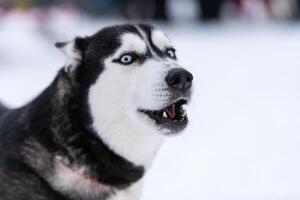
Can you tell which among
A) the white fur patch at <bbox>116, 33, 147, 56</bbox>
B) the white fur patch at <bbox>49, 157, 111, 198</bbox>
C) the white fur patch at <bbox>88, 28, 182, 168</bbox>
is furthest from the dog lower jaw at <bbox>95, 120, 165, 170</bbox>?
the white fur patch at <bbox>116, 33, 147, 56</bbox>

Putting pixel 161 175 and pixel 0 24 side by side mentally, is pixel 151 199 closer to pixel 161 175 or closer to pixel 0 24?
pixel 161 175

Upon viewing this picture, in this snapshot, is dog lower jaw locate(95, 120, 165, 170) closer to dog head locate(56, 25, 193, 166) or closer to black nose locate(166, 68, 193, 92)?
dog head locate(56, 25, 193, 166)

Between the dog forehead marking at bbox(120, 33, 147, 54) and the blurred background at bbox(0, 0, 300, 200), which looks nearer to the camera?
→ the dog forehead marking at bbox(120, 33, 147, 54)

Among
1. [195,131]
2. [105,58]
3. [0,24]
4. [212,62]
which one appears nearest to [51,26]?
[0,24]

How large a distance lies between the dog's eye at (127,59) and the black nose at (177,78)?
0.23 m

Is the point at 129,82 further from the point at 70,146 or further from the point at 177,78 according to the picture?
the point at 70,146

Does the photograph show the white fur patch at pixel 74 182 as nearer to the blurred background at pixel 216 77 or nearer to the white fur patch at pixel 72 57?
the white fur patch at pixel 72 57

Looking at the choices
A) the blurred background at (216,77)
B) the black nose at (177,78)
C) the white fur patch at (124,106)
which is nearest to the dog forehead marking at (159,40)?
the white fur patch at (124,106)

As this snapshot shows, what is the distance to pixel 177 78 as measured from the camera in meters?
3.26

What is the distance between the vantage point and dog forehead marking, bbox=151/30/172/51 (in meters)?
3.55

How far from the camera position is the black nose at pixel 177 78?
10.7 feet

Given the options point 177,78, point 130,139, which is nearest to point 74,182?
point 130,139

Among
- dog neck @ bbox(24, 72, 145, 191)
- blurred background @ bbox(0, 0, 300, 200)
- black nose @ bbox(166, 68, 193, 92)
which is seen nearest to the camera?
black nose @ bbox(166, 68, 193, 92)

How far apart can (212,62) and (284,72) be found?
1.05 meters
